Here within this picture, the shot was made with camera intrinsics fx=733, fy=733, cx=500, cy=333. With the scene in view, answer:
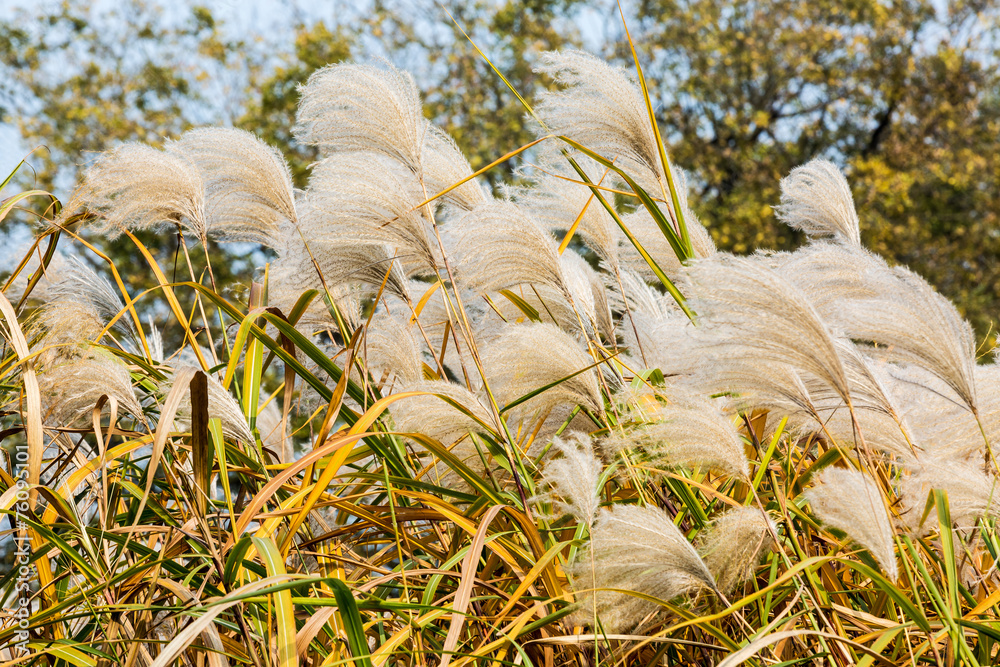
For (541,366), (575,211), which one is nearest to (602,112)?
(575,211)

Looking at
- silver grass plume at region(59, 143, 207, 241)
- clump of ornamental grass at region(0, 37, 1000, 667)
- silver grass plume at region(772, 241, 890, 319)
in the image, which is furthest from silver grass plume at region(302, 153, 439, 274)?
silver grass plume at region(772, 241, 890, 319)

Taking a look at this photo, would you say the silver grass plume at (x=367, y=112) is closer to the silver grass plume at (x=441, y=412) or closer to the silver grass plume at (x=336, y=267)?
the silver grass plume at (x=336, y=267)

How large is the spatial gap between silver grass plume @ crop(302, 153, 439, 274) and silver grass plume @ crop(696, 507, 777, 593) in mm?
800

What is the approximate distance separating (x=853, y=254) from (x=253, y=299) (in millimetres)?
1486

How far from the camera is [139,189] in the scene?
1.75 meters

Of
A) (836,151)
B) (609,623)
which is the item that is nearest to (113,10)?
(836,151)

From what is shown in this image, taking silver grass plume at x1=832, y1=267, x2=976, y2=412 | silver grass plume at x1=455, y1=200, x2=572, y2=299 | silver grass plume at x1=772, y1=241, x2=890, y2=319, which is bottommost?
silver grass plume at x1=832, y1=267, x2=976, y2=412

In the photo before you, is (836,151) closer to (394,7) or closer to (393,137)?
(394,7)

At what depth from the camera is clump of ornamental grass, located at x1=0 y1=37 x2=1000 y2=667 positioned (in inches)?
43.9

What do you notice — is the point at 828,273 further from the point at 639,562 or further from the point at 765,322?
the point at 639,562

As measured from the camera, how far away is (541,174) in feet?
6.34

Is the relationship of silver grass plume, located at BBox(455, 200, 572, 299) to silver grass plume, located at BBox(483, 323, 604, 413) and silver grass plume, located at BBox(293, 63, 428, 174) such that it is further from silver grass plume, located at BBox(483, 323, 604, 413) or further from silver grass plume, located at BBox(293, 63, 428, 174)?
silver grass plume, located at BBox(293, 63, 428, 174)

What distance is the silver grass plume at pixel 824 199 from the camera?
1.92 m

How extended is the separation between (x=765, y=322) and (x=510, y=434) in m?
0.62
